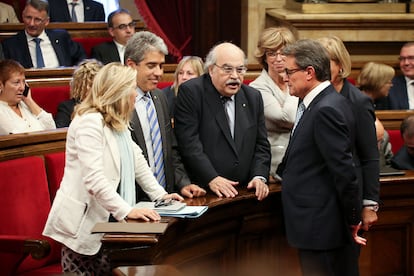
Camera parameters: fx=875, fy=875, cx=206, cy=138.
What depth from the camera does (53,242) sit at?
4.16 metres

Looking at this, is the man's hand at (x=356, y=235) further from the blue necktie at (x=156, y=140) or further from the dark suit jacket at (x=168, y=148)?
the blue necktie at (x=156, y=140)

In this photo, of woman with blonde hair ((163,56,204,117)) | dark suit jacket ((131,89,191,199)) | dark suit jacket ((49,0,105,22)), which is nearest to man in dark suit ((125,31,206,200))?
dark suit jacket ((131,89,191,199))

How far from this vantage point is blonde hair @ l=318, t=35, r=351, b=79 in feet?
13.4

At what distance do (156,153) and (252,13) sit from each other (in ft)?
14.4

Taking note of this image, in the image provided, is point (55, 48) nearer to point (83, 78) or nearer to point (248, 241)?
point (83, 78)

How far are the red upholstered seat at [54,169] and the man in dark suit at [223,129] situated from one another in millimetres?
585

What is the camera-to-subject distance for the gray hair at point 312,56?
12.5ft

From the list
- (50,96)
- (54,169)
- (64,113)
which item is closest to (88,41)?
(50,96)

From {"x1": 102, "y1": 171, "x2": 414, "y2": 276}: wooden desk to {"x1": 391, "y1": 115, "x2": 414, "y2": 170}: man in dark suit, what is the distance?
31cm

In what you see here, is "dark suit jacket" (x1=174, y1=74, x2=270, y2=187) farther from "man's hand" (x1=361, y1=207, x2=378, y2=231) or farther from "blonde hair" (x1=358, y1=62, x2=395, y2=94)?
"blonde hair" (x1=358, y1=62, x2=395, y2=94)

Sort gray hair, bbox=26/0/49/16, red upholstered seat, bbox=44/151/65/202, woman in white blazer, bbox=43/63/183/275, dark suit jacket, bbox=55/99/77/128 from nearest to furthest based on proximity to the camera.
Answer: woman in white blazer, bbox=43/63/183/275 < red upholstered seat, bbox=44/151/65/202 < dark suit jacket, bbox=55/99/77/128 < gray hair, bbox=26/0/49/16

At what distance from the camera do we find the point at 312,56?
12.5 ft

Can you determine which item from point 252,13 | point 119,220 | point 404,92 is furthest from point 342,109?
point 252,13

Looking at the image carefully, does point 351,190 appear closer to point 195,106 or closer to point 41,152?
point 195,106
